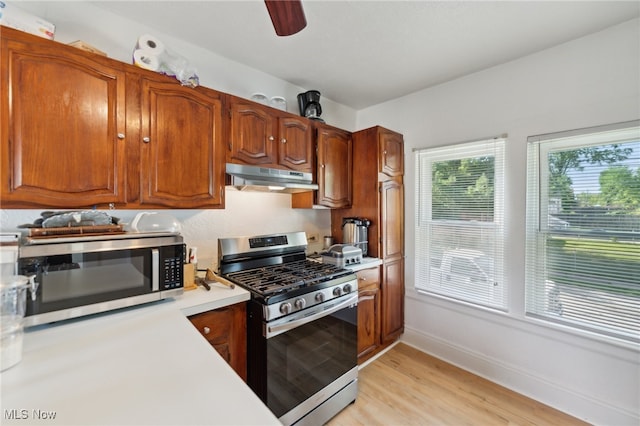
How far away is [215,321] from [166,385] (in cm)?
72

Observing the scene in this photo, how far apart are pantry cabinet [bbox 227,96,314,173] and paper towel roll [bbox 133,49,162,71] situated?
0.47 metres

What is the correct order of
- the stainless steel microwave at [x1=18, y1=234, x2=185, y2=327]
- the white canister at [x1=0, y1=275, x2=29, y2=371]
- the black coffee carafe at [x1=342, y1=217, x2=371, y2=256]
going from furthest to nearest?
the black coffee carafe at [x1=342, y1=217, x2=371, y2=256] → the stainless steel microwave at [x1=18, y1=234, x2=185, y2=327] → the white canister at [x1=0, y1=275, x2=29, y2=371]

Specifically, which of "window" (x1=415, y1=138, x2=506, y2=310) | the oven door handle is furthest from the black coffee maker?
the oven door handle

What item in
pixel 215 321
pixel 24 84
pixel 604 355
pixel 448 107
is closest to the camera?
pixel 24 84

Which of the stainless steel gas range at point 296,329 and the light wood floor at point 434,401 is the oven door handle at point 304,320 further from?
the light wood floor at point 434,401

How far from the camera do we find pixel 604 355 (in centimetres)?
175

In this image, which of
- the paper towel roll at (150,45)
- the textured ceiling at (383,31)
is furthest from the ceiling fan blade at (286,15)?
the paper towel roll at (150,45)

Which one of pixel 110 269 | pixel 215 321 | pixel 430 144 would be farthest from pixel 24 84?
pixel 430 144

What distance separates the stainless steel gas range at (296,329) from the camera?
1.51m

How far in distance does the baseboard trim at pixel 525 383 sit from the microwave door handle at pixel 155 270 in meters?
2.44

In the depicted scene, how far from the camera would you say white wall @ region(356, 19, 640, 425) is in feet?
5.64

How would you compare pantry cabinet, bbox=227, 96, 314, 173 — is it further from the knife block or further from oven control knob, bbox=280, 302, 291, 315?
oven control knob, bbox=280, 302, 291, 315

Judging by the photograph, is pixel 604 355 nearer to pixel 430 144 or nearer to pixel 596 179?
pixel 596 179

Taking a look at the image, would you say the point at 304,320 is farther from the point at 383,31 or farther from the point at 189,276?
the point at 383,31
